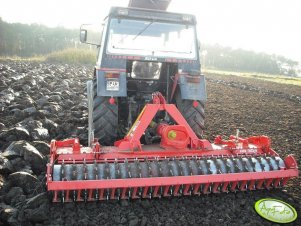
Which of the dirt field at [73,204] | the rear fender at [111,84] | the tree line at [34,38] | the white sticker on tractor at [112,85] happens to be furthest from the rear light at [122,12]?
the tree line at [34,38]

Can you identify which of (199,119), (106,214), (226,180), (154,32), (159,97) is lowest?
(106,214)

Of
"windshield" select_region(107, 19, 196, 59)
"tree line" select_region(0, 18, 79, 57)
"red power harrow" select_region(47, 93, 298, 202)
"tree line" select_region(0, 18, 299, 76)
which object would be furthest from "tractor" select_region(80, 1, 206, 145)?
"tree line" select_region(0, 18, 79, 57)

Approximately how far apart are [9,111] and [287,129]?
18.1 ft

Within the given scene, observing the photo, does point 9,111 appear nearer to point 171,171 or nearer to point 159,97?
point 159,97

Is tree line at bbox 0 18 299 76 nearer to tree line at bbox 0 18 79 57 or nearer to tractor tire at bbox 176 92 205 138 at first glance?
tree line at bbox 0 18 79 57

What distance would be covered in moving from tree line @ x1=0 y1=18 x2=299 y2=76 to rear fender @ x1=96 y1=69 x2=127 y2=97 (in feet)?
73.3

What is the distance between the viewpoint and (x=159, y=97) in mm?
4285

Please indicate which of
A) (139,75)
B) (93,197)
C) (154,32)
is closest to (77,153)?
(93,197)

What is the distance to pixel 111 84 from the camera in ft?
14.9

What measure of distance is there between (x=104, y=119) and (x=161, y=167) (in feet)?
4.19

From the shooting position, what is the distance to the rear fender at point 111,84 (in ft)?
14.8

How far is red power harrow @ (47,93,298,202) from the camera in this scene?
340 centimetres

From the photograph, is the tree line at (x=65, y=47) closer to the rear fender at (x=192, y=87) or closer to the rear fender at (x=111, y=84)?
the rear fender at (x=192, y=87)

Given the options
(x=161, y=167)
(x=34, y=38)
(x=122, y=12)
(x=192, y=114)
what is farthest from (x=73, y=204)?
(x=34, y=38)
